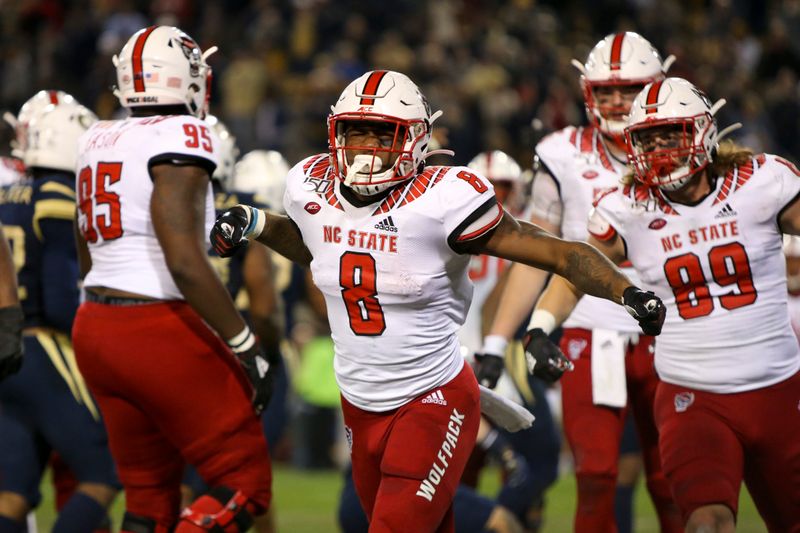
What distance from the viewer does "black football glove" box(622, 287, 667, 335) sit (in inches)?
153

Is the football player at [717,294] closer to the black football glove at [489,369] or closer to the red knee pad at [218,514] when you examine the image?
the black football glove at [489,369]

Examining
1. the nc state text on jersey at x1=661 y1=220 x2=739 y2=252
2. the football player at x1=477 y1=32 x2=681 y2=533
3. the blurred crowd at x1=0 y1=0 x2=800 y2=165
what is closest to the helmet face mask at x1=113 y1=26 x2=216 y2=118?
the football player at x1=477 y1=32 x2=681 y2=533

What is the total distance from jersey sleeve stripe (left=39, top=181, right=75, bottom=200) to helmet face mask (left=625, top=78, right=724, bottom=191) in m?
2.33

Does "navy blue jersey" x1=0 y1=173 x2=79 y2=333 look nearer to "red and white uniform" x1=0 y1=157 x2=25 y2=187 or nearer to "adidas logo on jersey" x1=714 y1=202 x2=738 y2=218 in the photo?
"red and white uniform" x1=0 y1=157 x2=25 y2=187

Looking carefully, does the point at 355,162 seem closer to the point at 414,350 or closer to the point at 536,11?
the point at 414,350

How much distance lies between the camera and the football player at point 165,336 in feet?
15.4

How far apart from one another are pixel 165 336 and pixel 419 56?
380 inches

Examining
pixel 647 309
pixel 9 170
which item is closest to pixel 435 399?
pixel 647 309

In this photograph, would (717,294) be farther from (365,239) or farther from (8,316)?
(8,316)

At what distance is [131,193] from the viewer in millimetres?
4762

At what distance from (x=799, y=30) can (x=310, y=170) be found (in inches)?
499

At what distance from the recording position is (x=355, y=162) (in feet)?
13.7

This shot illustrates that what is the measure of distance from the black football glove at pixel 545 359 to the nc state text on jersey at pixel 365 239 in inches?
29.8

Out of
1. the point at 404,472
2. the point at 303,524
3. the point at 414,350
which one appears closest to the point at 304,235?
the point at 414,350
